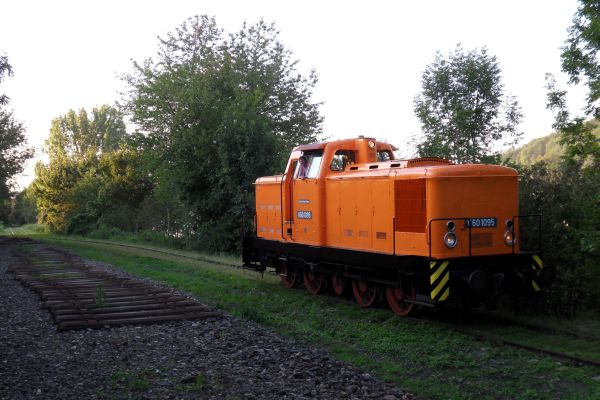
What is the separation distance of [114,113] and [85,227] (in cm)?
3126

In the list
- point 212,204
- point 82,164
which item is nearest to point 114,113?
point 82,164

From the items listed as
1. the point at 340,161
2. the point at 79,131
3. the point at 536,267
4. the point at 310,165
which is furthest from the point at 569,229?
the point at 79,131

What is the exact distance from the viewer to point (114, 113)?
2719 inches

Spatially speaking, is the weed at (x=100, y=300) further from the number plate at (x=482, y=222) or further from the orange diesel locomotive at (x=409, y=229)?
the number plate at (x=482, y=222)

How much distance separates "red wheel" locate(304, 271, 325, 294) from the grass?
9.7 inches


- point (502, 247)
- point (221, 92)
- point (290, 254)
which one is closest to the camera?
point (502, 247)

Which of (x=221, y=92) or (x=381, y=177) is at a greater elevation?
(x=221, y=92)

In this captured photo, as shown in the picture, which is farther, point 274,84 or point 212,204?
point 274,84

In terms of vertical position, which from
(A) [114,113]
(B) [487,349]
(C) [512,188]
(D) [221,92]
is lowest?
(B) [487,349]

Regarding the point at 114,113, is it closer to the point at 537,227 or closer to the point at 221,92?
the point at 221,92

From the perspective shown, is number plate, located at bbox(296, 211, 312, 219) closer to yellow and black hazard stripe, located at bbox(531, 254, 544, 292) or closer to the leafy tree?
yellow and black hazard stripe, located at bbox(531, 254, 544, 292)

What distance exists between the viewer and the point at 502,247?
898cm

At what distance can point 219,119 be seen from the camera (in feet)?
86.6

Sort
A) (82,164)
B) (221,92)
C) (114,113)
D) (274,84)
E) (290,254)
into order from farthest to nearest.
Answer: (114,113), (82,164), (274,84), (221,92), (290,254)
